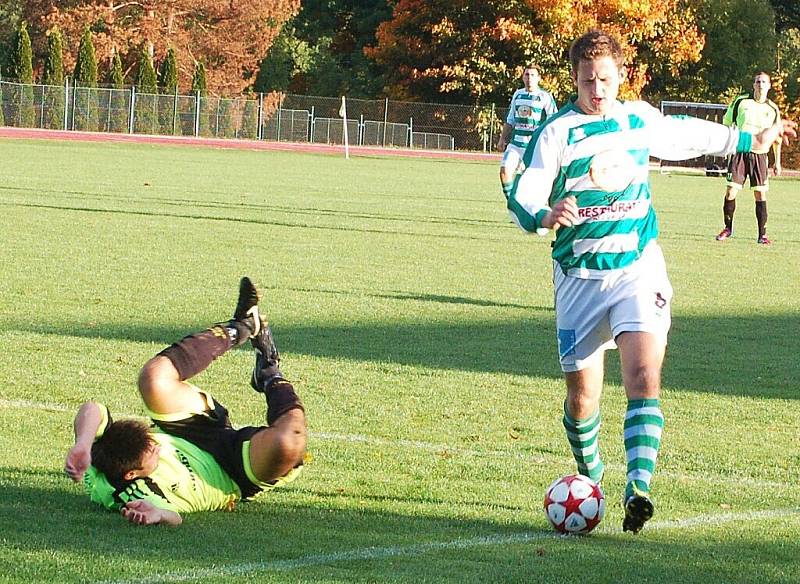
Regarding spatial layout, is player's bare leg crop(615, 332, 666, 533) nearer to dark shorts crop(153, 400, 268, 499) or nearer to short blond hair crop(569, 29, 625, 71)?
short blond hair crop(569, 29, 625, 71)

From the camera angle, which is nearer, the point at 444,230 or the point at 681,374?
the point at 681,374

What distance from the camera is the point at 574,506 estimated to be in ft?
16.9

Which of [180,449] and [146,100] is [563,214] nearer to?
[180,449]

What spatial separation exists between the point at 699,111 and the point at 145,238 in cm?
3997

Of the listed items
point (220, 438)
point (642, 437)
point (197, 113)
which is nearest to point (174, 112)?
point (197, 113)

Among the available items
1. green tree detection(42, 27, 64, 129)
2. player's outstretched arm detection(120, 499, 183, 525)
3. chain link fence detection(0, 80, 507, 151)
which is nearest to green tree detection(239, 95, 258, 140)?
chain link fence detection(0, 80, 507, 151)

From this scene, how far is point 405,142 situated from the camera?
57.3 m

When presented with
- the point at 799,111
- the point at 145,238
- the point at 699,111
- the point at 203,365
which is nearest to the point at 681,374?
the point at 203,365

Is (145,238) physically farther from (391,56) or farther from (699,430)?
(391,56)

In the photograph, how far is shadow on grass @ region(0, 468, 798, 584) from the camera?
4508 mm

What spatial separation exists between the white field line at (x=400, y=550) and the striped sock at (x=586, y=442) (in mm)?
410

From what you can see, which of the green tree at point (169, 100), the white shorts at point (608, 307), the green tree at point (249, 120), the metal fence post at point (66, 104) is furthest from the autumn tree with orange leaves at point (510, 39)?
the white shorts at point (608, 307)

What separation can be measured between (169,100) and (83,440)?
2098 inches

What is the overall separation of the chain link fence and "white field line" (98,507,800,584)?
50.8 meters
